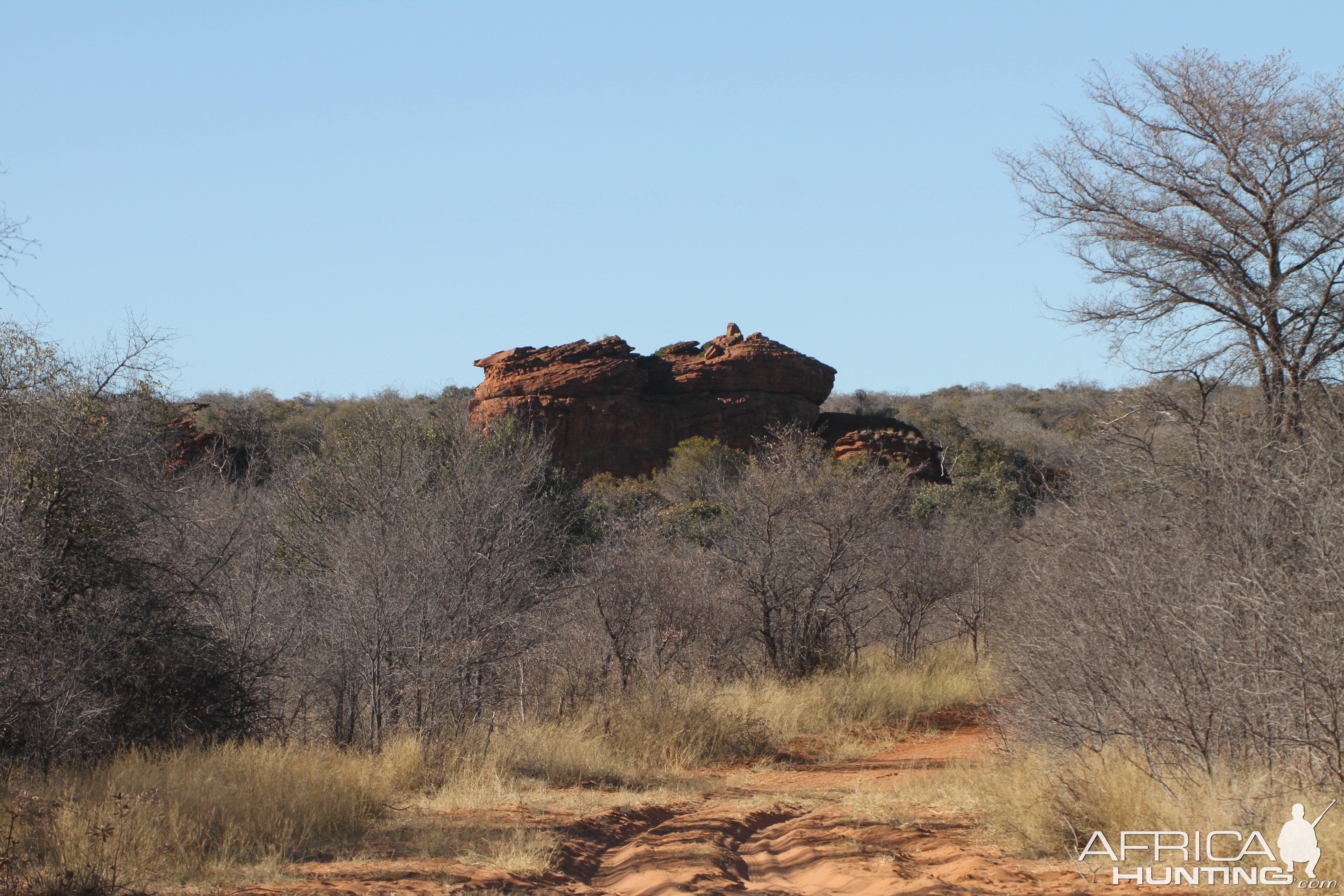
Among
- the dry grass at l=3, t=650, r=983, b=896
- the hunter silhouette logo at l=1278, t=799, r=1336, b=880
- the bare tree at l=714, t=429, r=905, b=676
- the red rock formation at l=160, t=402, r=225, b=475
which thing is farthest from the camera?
the bare tree at l=714, t=429, r=905, b=676

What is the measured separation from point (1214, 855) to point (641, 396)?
3401cm

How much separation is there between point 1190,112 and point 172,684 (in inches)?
524

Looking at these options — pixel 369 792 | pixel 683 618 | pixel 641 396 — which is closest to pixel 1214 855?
pixel 369 792

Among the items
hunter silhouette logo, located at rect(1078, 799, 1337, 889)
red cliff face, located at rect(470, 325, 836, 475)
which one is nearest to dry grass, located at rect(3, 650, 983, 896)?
hunter silhouette logo, located at rect(1078, 799, 1337, 889)

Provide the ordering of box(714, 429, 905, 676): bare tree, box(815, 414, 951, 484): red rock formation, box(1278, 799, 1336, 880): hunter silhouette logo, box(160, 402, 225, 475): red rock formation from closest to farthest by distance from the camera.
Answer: box(1278, 799, 1336, 880): hunter silhouette logo
box(160, 402, 225, 475): red rock formation
box(714, 429, 905, 676): bare tree
box(815, 414, 951, 484): red rock formation

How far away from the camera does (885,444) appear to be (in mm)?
36375

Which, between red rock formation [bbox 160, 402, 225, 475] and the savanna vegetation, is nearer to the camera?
the savanna vegetation

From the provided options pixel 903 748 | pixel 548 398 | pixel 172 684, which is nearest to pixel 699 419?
pixel 548 398

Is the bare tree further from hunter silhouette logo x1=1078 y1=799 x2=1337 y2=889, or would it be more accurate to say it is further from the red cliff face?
the red cliff face

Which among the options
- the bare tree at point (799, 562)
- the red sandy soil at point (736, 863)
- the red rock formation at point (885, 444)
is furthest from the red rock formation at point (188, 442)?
the red rock formation at point (885, 444)

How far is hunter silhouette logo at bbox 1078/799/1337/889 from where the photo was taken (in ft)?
16.8

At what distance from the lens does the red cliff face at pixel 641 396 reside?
124ft

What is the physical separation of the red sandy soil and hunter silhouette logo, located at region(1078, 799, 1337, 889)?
0.18 m

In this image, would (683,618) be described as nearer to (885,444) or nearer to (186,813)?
(186,813)
